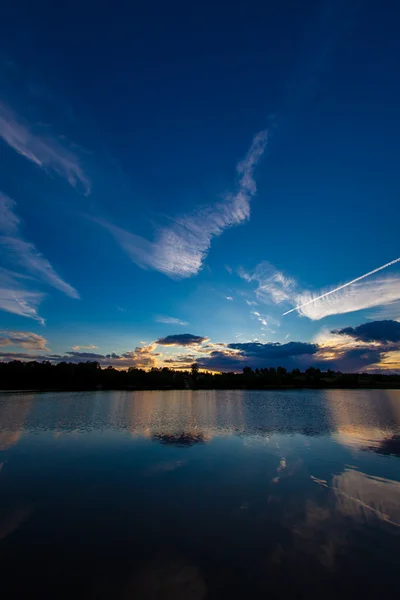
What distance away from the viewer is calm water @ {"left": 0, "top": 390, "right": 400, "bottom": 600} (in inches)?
431

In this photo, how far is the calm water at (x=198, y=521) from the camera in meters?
10.9

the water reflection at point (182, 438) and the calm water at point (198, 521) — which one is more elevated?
the water reflection at point (182, 438)

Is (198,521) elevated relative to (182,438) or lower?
lower

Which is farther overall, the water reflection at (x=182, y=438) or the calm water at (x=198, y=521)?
the water reflection at (x=182, y=438)

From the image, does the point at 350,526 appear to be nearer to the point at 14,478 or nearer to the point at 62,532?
the point at 62,532

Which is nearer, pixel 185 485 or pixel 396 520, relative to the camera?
pixel 396 520

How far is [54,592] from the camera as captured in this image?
10.2m

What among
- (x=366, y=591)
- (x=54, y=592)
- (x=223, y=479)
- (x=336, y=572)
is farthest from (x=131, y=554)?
(x=223, y=479)

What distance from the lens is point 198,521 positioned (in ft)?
51.6

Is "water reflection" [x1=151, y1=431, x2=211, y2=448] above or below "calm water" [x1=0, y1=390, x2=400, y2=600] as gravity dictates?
above

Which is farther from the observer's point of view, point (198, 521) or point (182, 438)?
point (182, 438)

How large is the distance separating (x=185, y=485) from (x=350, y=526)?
1103 cm

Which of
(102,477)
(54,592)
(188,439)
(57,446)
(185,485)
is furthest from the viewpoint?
(188,439)

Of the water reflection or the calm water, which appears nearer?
the calm water
